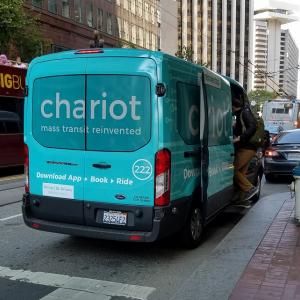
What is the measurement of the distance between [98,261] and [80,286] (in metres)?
0.96

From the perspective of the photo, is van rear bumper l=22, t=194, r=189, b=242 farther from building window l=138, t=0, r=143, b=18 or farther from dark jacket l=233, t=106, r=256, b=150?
building window l=138, t=0, r=143, b=18

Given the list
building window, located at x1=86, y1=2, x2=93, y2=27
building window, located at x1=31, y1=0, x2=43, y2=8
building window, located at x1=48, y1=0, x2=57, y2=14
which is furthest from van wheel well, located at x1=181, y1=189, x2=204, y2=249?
building window, located at x1=86, y1=2, x2=93, y2=27

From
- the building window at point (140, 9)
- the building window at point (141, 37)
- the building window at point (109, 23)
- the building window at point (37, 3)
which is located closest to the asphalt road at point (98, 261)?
the building window at point (37, 3)

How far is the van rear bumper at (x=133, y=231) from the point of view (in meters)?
5.75

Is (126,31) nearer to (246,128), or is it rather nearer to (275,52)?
(275,52)

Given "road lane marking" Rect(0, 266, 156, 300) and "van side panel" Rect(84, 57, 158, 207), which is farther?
"van side panel" Rect(84, 57, 158, 207)

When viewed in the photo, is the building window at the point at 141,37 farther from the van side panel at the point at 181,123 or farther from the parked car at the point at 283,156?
the van side panel at the point at 181,123

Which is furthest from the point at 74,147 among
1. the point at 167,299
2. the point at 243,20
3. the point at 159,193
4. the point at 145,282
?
the point at 243,20

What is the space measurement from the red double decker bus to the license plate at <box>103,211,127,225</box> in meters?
10.5

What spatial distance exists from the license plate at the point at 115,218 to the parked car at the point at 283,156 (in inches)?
333

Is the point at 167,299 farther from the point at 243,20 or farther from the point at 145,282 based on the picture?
the point at 243,20

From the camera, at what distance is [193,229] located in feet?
22.0

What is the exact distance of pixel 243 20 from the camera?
14850 cm

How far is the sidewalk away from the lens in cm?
476
